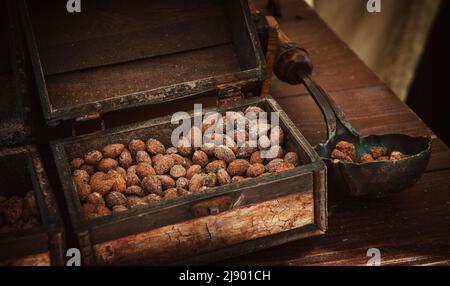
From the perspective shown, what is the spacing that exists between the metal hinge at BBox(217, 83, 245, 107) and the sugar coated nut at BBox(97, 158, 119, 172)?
403 mm

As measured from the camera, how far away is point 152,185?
141 cm

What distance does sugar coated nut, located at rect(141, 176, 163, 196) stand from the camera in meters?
1.41

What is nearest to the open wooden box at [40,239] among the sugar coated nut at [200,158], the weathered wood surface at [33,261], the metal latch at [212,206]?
the weathered wood surface at [33,261]

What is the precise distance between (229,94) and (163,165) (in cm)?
35

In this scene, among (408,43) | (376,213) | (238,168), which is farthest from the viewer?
(408,43)

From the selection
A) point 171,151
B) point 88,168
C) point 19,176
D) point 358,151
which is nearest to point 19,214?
point 19,176

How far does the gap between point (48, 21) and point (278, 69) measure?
31.8 inches

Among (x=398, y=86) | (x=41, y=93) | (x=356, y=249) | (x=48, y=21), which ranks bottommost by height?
(x=398, y=86)

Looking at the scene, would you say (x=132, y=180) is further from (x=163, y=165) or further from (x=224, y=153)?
(x=224, y=153)

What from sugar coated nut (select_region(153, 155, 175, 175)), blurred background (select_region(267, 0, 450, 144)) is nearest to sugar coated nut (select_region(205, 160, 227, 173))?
sugar coated nut (select_region(153, 155, 175, 175))

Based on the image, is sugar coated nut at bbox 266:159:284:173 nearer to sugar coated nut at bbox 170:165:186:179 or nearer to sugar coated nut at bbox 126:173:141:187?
sugar coated nut at bbox 170:165:186:179

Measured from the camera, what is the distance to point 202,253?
1.33 meters
